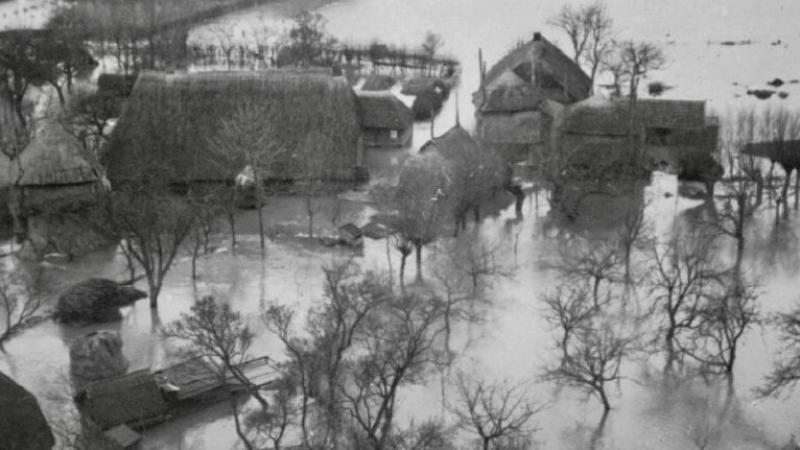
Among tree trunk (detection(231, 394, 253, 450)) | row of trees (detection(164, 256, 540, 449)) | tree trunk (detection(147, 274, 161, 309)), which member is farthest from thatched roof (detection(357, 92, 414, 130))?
tree trunk (detection(231, 394, 253, 450))

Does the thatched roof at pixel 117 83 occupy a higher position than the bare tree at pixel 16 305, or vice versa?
the thatched roof at pixel 117 83

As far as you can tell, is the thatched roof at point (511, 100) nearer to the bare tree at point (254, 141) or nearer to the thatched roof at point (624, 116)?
the thatched roof at point (624, 116)

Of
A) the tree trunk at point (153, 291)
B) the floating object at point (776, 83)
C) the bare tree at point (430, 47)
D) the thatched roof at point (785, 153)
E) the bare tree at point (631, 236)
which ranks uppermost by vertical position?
the bare tree at point (430, 47)

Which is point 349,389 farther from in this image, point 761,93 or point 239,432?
point 761,93

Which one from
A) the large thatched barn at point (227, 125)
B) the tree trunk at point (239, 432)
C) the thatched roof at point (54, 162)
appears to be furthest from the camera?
the large thatched barn at point (227, 125)

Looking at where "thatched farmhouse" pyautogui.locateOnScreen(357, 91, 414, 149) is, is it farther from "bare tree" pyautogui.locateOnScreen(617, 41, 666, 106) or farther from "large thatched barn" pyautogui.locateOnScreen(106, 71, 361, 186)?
"bare tree" pyautogui.locateOnScreen(617, 41, 666, 106)

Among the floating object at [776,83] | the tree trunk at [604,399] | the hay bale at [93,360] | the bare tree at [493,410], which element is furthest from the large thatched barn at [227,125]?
the floating object at [776,83]
